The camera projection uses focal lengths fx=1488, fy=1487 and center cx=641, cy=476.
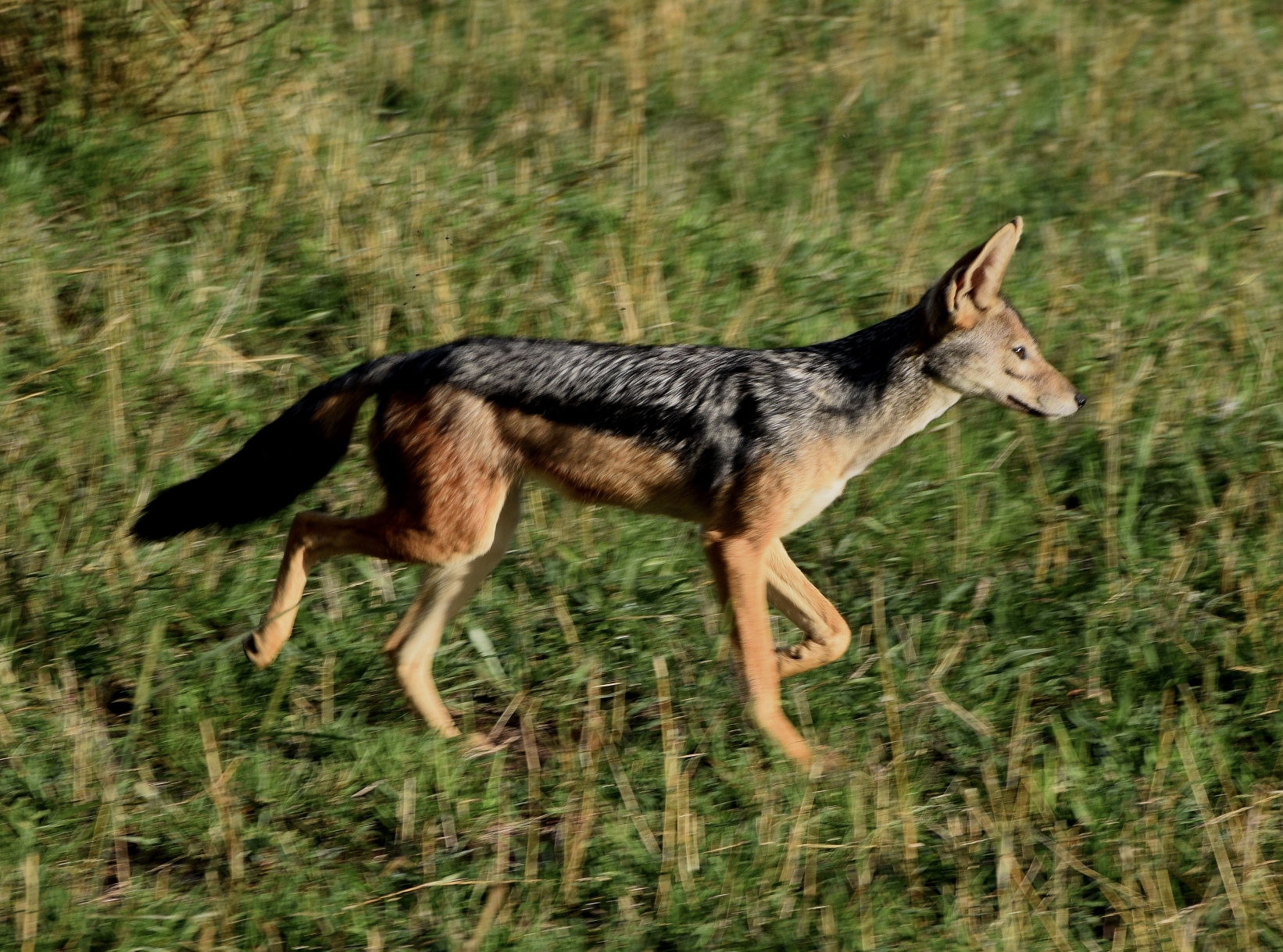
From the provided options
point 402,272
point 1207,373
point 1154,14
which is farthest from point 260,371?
point 1154,14

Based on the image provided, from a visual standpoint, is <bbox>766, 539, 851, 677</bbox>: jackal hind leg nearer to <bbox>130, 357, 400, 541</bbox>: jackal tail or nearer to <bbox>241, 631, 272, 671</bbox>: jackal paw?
<bbox>130, 357, 400, 541</bbox>: jackal tail

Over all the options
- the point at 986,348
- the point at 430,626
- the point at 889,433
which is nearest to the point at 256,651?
the point at 430,626

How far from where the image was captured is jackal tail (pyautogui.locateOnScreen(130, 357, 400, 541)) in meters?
5.01

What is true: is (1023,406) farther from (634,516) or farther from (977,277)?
(634,516)

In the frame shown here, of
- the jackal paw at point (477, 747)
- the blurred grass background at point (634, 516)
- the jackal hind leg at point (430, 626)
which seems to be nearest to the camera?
the blurred grass background at point (634, 516)

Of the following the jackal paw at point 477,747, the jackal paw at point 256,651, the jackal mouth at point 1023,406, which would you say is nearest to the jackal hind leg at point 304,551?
the jackal paw at point 256,651

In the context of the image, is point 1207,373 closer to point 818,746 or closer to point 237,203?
point 818,746

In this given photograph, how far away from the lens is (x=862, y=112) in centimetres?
851

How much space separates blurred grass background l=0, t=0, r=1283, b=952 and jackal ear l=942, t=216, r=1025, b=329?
1139 millimetres

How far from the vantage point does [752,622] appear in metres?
4.94

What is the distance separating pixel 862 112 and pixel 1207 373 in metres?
2.77

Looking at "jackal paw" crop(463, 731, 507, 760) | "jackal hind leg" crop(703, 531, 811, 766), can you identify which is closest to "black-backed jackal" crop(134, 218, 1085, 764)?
"jackal hind leg" crop(703, 531, 811, 766)

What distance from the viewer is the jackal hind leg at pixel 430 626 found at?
5055mm

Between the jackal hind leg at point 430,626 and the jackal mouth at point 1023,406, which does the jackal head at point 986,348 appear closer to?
the jackal mouth at point 1023,406
